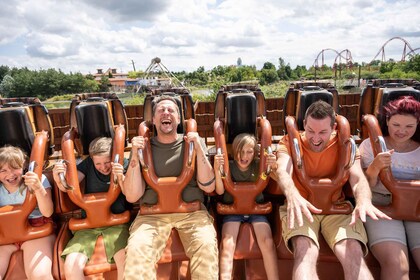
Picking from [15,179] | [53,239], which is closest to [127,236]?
[53,239]

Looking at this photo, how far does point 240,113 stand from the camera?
269 cm

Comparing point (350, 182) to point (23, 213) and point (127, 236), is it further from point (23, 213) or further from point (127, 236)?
point (23, 213)

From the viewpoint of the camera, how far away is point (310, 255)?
1.91 metres

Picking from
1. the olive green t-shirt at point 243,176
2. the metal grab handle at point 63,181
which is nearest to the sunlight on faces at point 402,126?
the olive green t-shirt at point 243,176

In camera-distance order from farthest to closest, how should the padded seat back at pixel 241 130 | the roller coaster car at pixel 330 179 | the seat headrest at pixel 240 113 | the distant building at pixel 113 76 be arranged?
the distant building at pixel 113 76, the seat headrest at pixel 240 113, the padded seat back at pixel 241 130, the roller coaster car at pixel 330 179

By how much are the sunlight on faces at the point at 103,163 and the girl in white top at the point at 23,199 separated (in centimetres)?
37

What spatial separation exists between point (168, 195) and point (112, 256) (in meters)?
0.54

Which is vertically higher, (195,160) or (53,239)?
(195,160)

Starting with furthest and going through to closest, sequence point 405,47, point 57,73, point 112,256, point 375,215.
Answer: point 57,73 → point 405,47 → point 112,256 → point 375,215

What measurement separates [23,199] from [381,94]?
2.85 meters

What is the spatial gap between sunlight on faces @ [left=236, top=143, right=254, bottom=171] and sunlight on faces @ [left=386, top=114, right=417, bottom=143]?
996 mm

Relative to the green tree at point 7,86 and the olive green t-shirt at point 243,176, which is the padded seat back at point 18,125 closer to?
the olive green t-shirt at point 243,176

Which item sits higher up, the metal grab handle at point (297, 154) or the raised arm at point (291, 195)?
the metal grab handle at point (297, 154)

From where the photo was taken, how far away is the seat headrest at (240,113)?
2.67 metres
